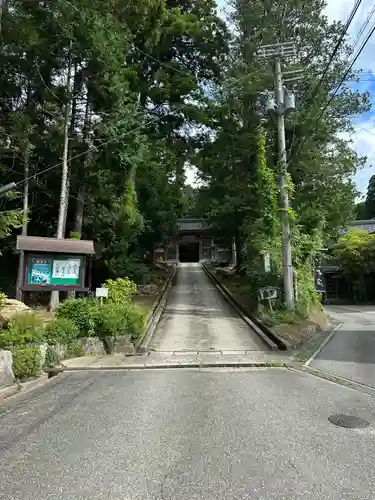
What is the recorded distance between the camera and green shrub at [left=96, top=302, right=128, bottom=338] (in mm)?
11048

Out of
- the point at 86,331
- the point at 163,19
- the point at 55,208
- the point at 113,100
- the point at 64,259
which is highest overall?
the point at 163,19

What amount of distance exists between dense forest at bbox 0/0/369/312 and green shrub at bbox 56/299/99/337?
103 inches

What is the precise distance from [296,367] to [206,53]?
63.2 feet

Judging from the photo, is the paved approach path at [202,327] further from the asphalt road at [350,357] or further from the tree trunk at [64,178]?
the tree trunk at [64,178]

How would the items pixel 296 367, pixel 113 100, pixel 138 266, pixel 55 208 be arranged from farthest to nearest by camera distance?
pixel 138 266
pixel 55 208
pixel 113 100
pixel 296 367

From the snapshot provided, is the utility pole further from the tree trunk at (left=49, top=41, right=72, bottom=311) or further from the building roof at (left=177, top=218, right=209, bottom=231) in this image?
the building roof at (left=177, top=218, right=209, bottom=231)

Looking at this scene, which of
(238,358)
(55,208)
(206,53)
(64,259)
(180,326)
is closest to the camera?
(238,358)

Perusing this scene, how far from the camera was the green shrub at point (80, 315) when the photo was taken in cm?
1080

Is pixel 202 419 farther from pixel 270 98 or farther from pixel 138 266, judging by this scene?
pixel 138 266

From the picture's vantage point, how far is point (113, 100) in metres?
15.6

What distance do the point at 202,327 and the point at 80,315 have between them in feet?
16.2

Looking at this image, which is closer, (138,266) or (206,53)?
(138,266)

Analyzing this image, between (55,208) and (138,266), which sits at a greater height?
(55,208)

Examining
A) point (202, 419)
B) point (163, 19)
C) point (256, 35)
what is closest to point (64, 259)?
point (202, 419)
